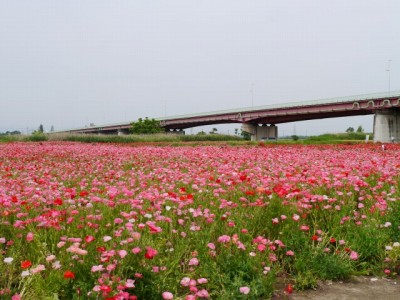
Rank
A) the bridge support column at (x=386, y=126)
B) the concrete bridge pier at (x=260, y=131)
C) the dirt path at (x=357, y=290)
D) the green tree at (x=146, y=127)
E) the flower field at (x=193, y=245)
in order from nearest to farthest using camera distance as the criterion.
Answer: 1. the flower field at (x=193, y=245)
2. the dirt path at (x=357, y=290)
3. the bridge support column at (x=386, y=126)
4. the concrete bridge pier at (x=260, y=131)
5. the green tree at (x=146, y=127)

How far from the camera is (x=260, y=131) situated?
7625cm

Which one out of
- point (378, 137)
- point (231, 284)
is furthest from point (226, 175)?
point (378, 137)

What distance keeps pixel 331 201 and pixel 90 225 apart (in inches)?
115

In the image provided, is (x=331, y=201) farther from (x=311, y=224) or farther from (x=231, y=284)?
(x=231, y=284)

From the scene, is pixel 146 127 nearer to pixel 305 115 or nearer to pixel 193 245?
pixel 305 115

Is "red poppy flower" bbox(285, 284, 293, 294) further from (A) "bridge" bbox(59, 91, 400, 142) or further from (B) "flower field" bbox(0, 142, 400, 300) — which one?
(A) "bridge" bbox(59, 91, 400, 142)

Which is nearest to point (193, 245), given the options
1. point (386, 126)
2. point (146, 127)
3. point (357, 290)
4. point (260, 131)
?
point (357, 290)

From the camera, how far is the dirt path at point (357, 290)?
3.08 m

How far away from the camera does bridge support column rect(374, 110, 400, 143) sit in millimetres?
50438

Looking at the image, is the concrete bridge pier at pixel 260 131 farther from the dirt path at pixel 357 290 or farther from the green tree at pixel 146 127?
the dirt path at pixel 357 290

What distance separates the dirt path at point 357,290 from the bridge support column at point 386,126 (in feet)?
168

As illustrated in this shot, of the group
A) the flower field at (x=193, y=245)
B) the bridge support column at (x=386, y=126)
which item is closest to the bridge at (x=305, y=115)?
the bridge support column at (x=386, y=126)

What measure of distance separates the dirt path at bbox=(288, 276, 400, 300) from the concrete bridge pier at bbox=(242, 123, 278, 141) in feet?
235

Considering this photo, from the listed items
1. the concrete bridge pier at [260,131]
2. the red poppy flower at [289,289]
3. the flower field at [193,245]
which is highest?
the concrete bridge pier at [260,131]
